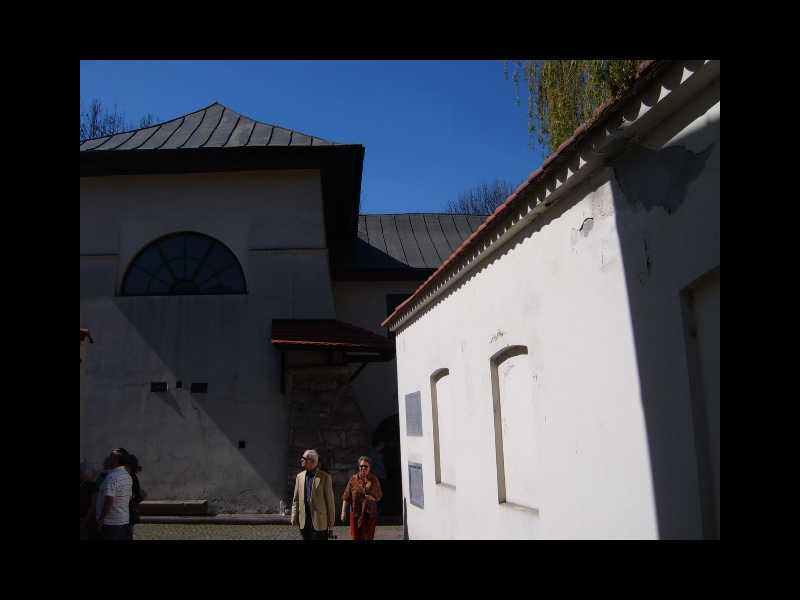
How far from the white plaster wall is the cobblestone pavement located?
29.5 inches

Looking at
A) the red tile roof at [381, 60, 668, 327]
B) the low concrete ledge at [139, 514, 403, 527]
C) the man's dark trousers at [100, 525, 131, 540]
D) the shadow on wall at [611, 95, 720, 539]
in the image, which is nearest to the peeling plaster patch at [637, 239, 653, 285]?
the shadow on wall at [611, 95, 720, 539]

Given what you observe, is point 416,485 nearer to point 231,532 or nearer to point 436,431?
point 436,431

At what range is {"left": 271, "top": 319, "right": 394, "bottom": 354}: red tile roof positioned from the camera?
41.3 feet

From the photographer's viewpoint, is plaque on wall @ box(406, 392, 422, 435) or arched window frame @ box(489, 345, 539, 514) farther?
plaque on wall @ box(406, 392, 422, 435)

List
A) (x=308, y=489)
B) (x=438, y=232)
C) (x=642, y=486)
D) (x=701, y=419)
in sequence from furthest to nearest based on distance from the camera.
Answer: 1. (x=438, y=232)
2. (x=308, y=489)
3. (x=642, y=486)
4. (x=701, y=419)

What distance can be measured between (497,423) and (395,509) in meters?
8.61

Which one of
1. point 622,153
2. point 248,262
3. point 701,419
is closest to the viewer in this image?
point 701,419

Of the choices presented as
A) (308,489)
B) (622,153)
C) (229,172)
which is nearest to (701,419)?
(622,153)

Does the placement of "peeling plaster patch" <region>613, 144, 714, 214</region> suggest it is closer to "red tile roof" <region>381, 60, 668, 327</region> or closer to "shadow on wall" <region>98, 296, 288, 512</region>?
"red tile roof" <region>381, 60, 668, 327</region>

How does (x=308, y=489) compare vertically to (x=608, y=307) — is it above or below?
below

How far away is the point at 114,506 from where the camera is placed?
648 centimetres
